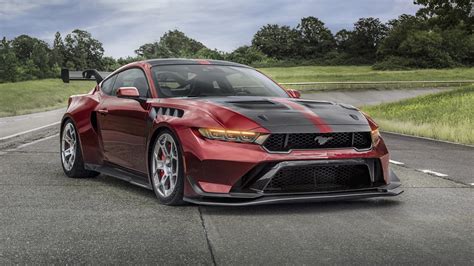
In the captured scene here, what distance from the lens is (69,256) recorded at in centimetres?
465

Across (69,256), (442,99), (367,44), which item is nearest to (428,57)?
(367,44)

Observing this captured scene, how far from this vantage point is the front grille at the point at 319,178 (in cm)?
606

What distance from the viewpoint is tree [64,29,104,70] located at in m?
157

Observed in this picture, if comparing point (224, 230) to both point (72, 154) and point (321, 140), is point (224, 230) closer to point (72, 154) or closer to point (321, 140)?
point (321, 140)

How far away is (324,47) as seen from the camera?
125688 millimetres

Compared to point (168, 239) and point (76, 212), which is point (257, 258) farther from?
point (76, 212)

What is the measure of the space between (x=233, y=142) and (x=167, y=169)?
856mm

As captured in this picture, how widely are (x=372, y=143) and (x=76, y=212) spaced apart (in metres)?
2.70

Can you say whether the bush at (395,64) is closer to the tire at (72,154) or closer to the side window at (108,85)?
the tire at (72,154)

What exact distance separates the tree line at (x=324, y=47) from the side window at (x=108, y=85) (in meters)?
39.6

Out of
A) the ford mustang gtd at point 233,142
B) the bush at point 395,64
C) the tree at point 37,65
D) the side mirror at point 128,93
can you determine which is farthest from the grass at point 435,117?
the tree at point 37,65

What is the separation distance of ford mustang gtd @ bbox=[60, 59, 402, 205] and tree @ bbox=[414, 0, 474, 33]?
1573 inches

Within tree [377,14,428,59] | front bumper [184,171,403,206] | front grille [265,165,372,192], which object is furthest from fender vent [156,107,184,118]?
tree [377,14,428,59]

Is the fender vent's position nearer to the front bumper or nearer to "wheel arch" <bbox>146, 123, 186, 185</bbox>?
"wheel arch" <bbox>146, 123, 186, 185</bbox>
